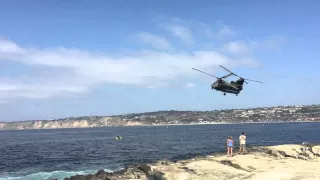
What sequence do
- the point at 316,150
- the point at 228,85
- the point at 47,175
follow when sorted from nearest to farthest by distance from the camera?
the point at 228,85
the point at 316,150
the point at 47,175

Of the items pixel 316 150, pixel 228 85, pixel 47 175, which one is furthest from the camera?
pixel 47 175

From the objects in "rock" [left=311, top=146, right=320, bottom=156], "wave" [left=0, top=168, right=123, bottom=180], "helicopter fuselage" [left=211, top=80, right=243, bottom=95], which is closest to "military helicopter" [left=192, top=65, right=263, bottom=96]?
"helicopter fuselage" [left=211, top=80, right=243, bottom=95]

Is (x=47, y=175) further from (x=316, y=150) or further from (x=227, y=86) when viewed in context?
(x=316, y=150)

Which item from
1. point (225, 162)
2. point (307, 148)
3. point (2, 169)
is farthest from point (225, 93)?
point (2, 169)

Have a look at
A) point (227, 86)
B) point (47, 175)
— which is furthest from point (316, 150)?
point (47, 175)

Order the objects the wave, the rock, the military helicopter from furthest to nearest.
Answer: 1. the wave
2. the rock
3. the military helicopter

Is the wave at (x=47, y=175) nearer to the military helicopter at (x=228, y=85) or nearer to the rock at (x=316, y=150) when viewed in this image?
the military helicopter at (x=228, y=85)

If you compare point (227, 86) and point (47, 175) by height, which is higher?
point (227, 86)

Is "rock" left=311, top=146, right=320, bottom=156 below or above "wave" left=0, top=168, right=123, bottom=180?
above

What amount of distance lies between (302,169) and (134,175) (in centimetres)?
1523

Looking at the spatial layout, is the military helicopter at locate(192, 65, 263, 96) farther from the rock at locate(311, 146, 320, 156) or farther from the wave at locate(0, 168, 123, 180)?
the wave at locate(0, 168, 123, 180)

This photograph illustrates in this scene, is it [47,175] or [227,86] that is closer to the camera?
[227,86]

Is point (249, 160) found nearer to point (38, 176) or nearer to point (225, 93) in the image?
point (225, 93)

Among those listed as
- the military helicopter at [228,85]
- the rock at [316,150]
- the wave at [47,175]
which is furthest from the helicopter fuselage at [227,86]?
A: the wave at [47,175]
